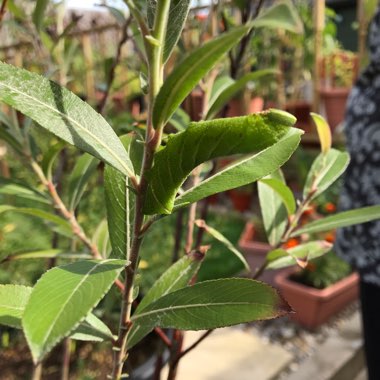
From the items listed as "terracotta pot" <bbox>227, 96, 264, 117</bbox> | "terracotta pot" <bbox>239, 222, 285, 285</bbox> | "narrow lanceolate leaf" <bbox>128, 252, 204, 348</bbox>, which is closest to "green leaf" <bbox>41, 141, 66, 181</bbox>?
"narrow lanceolate leaf" <bbox>128, 252, 204, 348</bbox>

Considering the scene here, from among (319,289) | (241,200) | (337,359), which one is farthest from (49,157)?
(241,200)

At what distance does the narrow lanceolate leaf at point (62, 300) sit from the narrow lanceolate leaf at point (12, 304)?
11cm

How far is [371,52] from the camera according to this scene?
4.67 feet

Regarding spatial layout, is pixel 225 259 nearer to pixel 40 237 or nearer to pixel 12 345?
pixel 40 237

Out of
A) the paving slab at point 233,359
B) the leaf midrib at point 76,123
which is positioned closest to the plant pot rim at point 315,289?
the paving slab at point 233,359

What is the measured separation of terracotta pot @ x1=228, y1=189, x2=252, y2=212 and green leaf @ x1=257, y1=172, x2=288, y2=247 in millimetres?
3377

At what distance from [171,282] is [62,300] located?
0.83ft

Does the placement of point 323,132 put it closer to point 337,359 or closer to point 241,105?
point 337,359

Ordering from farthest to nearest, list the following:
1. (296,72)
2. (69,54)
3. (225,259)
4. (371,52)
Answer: (296,72) < (225,259) < (371,52) < (69,54)

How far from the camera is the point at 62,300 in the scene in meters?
0.37

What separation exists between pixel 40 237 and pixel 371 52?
205cm

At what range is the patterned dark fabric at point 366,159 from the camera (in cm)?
141

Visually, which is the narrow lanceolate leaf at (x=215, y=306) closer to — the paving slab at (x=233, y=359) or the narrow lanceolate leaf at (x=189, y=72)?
the narrow lanceolate leaf at (x=189, y=72)

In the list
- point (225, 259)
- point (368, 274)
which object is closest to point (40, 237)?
point (225, 259)
